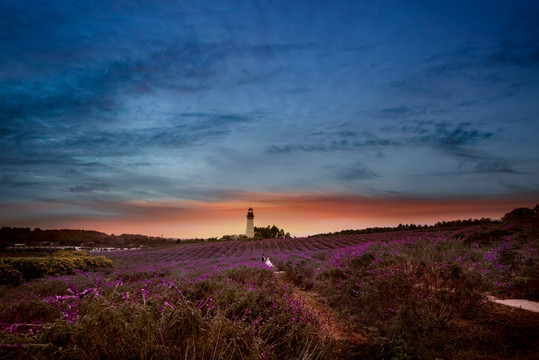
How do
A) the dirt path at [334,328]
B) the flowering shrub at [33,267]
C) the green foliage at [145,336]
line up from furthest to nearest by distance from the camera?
1. the flowering shrub at [33,267]
2. the dirt path at [334,328]
3. the green foliage at [145,336]

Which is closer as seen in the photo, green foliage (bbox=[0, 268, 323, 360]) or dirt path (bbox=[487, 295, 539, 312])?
green foliage (bbox=[0, 268, 323, 360])

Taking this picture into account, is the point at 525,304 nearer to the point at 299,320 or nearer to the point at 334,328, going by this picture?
the point at 334,328

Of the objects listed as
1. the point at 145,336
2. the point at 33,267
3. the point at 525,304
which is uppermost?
the point at 145,336

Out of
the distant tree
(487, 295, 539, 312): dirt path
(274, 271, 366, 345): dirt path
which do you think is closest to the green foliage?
(274, 271, 366, 345): dirt path

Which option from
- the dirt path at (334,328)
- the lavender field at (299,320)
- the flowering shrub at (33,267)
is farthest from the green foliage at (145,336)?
the flowering shrub at (33,267)

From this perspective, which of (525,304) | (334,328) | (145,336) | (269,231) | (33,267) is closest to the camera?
(145,336)

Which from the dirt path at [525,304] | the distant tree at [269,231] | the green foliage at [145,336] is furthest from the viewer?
the distant tree at [269,231]

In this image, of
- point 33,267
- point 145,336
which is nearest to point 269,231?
point 33,267

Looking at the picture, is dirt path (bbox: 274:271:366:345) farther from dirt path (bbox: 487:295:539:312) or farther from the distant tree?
the distant tree

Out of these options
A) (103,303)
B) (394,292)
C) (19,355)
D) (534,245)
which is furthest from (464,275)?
(534,245)

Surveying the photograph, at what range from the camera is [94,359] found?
223cm

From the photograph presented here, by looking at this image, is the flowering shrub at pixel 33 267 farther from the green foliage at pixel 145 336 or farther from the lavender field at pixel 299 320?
the green foliage at pixel 145 336

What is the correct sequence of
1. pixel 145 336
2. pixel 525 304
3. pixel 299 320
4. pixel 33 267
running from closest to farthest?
pixel 145 336, pixel 299 320, pixel 525 304, pixel 33 267

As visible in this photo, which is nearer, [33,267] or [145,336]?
[145,336]
